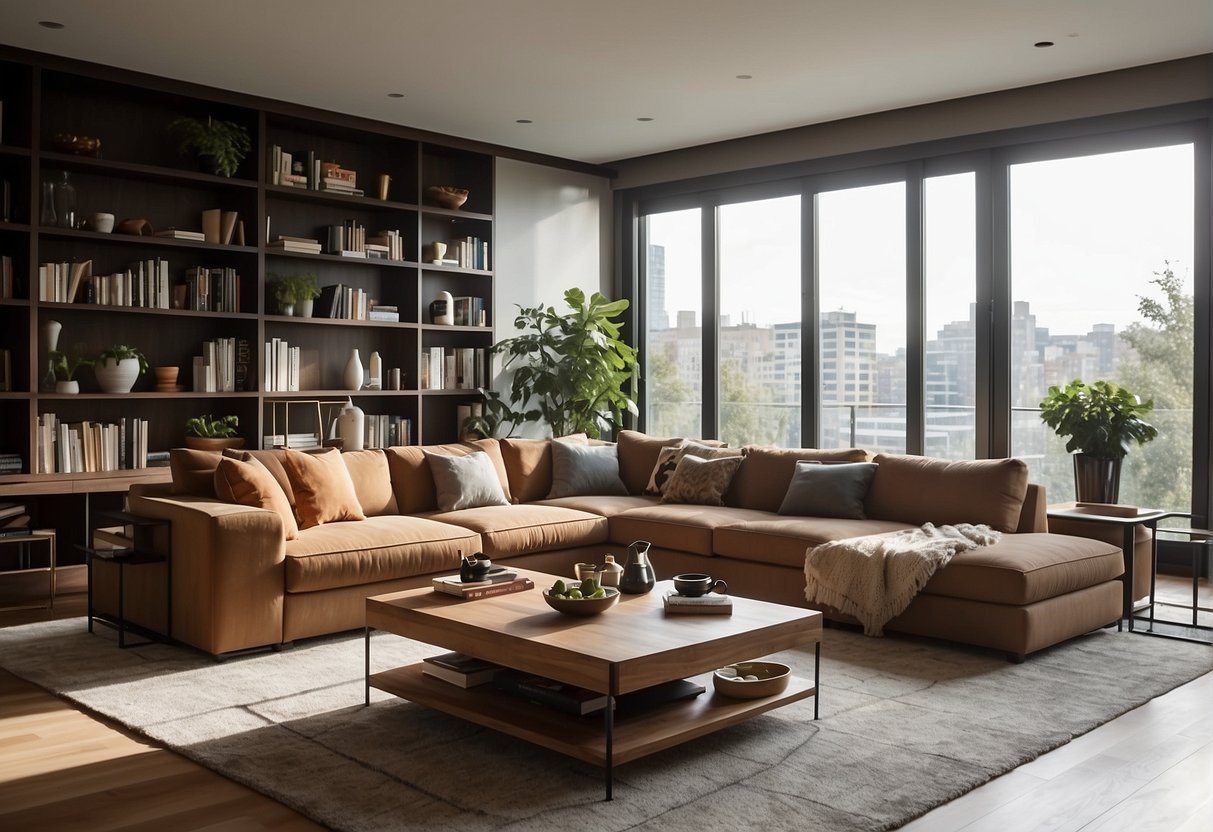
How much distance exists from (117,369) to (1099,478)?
521cm

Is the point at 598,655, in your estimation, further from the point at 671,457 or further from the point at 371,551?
the point at 671,457

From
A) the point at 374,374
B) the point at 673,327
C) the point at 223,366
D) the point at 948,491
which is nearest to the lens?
the point at 948,491

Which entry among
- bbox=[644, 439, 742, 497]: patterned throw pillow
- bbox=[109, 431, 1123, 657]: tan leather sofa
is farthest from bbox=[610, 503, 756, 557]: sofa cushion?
bbox=[644, 439, 742, 497]: patterned throw pillow

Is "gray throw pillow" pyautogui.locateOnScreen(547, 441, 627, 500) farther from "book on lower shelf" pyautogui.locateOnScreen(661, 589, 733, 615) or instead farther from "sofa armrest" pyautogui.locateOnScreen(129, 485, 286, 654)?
"book on lower shelf" pyautogui.locateOnScreen(661, 589, 733, 615)

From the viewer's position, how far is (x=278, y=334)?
22.5 ft

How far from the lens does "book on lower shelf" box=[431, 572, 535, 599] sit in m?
3.78

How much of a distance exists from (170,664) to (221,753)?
1198mm

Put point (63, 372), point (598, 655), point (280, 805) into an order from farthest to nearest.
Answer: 1. point (63, 372)
2. point (598, 655)
3. point (280, 805)

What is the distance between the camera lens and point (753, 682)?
3.38 m

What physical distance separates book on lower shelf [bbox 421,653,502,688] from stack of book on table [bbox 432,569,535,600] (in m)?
0.22

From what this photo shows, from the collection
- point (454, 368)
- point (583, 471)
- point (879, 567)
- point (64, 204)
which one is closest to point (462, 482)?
point (583, 471)

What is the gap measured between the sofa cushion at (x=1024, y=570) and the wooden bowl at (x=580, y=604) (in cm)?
172

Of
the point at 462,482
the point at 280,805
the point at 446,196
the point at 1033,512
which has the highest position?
the point at 446,196

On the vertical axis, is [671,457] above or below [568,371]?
below
